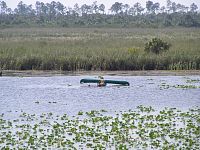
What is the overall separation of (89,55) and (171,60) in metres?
4.87

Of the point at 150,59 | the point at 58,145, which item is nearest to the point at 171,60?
the point at 150,59

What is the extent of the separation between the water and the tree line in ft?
194

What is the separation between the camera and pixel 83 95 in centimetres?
2514

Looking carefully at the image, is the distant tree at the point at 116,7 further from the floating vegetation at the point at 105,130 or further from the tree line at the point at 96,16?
the floating vegetation at the point at 105,130

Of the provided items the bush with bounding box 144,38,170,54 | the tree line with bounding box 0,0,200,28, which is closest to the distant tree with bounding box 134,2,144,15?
the tree line with bounding box 0,0,200,28

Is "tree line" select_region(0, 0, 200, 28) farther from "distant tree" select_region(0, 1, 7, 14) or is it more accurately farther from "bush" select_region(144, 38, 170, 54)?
"bush" select_region(144, 38, 170, 54)

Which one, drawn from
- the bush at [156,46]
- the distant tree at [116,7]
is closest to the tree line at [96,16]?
the distant tree at [116,7]

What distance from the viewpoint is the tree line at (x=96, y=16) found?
95.1m

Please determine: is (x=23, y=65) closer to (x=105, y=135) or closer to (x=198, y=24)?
(x=105, y=135)

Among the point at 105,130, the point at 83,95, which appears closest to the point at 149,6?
→ the point at 83,95

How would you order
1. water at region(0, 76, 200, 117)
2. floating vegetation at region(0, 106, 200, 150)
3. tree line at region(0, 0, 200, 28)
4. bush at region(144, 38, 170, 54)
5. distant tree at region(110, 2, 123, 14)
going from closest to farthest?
floating vegetation at region(0, 106, 200, 150), water at region(0, 76, 200, 117), bush at region(144, 38, 170, 54), tree line at region(0, 0, 200, 28), distant tree at region(110, 2, 123, 14)

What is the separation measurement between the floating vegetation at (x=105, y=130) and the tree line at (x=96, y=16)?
6958 centimetres

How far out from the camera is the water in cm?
2188

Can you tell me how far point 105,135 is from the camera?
16281 mm
